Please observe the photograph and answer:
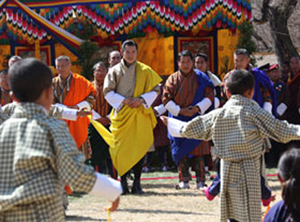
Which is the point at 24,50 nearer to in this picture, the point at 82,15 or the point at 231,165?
the point at 82,15

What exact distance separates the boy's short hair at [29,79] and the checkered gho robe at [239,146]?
2037 mm

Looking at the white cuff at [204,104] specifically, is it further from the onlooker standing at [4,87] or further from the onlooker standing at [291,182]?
the onlooker standing at [291,182]

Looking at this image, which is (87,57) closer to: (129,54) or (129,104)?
(129,54)

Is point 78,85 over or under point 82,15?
under

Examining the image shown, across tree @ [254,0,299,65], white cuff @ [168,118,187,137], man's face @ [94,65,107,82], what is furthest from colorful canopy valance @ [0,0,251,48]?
white cuff @ [168,118,187,137]

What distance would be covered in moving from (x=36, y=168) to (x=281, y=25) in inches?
530

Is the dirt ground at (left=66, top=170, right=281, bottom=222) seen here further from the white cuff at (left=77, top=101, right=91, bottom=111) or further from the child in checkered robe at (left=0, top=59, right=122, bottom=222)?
the child in checkered robe at (left=0, top=59, right=122, bottom=222)

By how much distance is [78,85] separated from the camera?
25.3 ft

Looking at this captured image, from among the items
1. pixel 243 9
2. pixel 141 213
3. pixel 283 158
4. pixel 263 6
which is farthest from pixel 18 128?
pixel 263 6

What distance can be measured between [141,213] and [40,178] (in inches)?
144

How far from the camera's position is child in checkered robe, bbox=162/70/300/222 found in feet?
16.0

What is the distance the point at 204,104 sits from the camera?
8172 mm

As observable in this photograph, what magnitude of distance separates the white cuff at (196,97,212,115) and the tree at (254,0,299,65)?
7.87 metres

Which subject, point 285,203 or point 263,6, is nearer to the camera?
point 285,203
